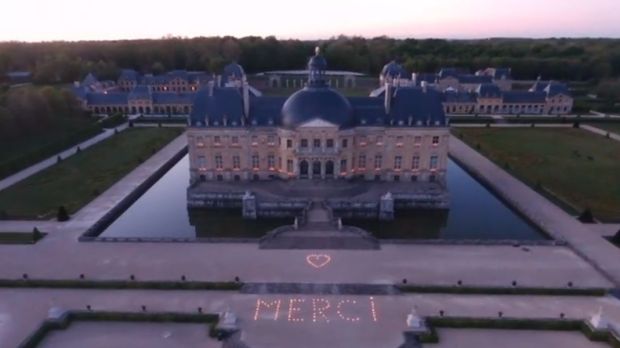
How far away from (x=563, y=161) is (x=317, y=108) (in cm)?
3203

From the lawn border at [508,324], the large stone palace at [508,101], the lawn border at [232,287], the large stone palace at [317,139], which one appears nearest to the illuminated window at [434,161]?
the large stone palace at [317,139]

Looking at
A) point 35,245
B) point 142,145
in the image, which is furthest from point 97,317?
point 142,145

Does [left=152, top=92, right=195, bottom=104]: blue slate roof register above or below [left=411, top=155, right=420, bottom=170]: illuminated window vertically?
above

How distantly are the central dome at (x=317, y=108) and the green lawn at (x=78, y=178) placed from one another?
20.2 meters

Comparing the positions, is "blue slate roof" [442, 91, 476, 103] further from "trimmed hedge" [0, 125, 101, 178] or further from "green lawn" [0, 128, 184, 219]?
"trimmed hedge" [0, 125, 101, 178]

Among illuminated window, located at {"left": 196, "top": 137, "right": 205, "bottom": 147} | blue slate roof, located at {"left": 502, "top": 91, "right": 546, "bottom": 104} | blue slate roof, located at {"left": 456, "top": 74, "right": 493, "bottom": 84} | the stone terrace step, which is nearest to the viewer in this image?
the stone terrace step

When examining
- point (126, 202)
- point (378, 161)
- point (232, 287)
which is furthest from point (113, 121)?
point (232, 287)

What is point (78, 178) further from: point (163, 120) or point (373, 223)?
point (373, 223)

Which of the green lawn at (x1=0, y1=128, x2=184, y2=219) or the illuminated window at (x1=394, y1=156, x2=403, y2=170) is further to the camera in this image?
the illuminated window at (x1=394, y1=156, x2=403, y2=170)

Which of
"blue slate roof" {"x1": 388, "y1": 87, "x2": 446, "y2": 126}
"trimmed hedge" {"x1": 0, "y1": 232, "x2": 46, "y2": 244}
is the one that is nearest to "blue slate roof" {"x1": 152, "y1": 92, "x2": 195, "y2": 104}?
"blue slate roof" {"x1": 388, "y1": 87, "x2": 446, "y2": 126}

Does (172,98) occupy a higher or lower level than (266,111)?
lower

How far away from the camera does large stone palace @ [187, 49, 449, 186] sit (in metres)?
46.9

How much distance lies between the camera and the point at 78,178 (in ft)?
172

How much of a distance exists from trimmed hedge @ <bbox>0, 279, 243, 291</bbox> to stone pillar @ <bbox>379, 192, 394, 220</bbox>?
17153 millimetres
